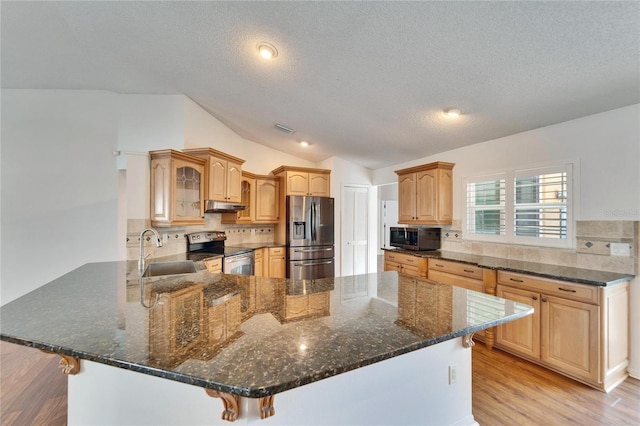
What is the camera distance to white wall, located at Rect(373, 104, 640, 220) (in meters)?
2.29

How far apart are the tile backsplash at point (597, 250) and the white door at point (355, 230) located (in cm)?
257

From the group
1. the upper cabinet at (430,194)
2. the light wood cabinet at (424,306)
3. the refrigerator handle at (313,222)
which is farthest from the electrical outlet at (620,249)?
the refrigerator handle at (313,222)

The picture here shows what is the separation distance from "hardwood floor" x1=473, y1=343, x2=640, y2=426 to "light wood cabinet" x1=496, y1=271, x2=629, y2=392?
10cm

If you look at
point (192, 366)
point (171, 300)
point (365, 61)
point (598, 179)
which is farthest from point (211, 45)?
point (598, 179)

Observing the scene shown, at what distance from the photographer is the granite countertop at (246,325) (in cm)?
82

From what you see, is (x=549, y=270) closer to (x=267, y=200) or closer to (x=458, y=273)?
(x=458, y=273)

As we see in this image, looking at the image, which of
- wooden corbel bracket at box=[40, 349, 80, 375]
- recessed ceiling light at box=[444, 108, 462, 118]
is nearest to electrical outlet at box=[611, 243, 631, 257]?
recessed ceiling light at box=[444, 108, 462, 118]

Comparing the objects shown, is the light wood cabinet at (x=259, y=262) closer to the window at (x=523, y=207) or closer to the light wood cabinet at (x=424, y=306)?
the light wood cabinet at (x=424, y=306)

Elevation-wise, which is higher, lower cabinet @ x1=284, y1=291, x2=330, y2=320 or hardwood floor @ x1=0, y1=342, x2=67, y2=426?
lower cabinet @ x1=284, y1=291, x2=330, y2=320

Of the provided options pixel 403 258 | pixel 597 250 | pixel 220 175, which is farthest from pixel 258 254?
pixel 597 250

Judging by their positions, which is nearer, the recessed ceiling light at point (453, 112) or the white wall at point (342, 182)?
the recessed ceiling light at point (453, 112)

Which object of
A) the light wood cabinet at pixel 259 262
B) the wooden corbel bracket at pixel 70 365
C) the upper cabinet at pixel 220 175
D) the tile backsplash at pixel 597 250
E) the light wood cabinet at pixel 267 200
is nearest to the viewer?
the wooden corbel bracket at pixel 70 365

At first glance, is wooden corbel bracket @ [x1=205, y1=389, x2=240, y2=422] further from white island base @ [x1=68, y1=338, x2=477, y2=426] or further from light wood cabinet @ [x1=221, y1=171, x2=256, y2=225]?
light wood cabinet @ [x1=221, y1=171, x2=256, y2=225]

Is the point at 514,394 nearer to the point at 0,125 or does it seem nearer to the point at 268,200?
the point at 268,200
